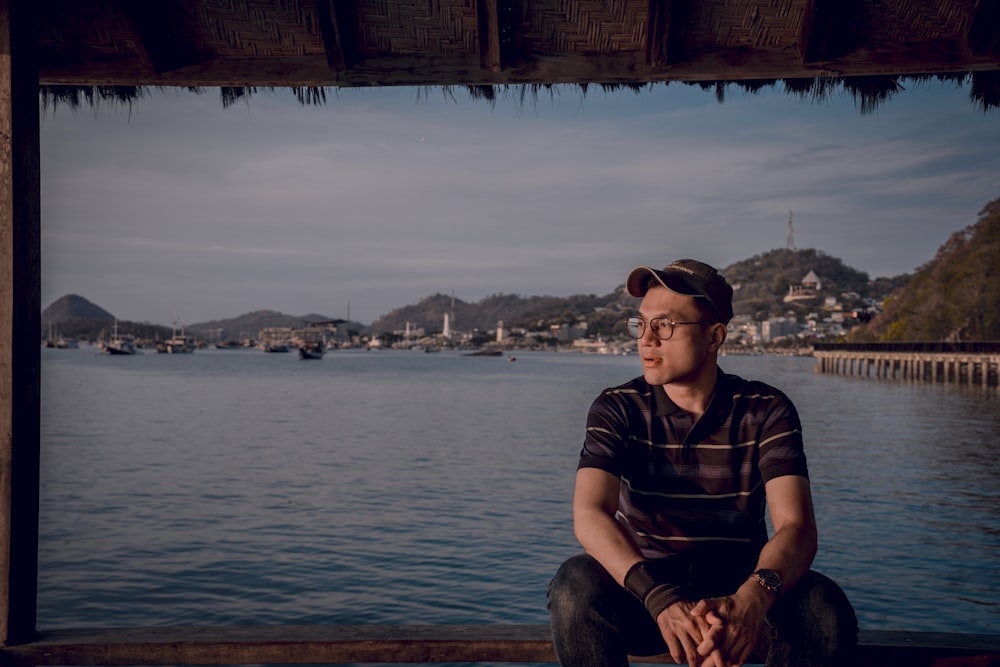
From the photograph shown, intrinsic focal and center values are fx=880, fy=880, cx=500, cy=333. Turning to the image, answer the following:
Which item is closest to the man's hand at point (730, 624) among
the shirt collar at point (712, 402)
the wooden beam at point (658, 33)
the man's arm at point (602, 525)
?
the man's arm at point (602, 525)

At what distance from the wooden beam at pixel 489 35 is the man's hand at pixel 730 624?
97.8 inches

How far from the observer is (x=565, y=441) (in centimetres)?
2909

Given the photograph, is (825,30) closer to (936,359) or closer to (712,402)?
(712,402)

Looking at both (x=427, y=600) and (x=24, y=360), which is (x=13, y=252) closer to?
(x=24, y=360)

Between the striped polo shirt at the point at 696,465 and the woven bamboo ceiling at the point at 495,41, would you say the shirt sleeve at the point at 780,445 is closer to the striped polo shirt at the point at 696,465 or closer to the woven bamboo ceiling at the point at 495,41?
the striped polo shirt at the point at 696,465

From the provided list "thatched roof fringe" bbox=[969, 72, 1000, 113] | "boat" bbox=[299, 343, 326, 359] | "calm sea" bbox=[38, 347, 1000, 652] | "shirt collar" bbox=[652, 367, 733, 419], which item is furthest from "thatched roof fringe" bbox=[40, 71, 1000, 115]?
"boat" bbox=[299, 343, 326, 359]

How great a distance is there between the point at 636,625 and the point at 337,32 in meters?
2.75

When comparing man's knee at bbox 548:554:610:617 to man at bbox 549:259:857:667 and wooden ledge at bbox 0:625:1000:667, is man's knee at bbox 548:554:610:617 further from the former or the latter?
wooden ledge at bbox 0:625:1000:667

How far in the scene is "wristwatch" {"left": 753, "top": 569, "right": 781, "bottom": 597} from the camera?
2.64 meters

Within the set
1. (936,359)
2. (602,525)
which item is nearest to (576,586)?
(602,525)

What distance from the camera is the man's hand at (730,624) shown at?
2.53m

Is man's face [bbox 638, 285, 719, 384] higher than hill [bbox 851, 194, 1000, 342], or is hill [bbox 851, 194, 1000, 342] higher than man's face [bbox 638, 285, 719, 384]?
hill [bbox 851, 194, 1000, 342]

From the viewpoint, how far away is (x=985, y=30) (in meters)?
3.79

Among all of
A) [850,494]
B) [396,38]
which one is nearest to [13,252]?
[396,38]
